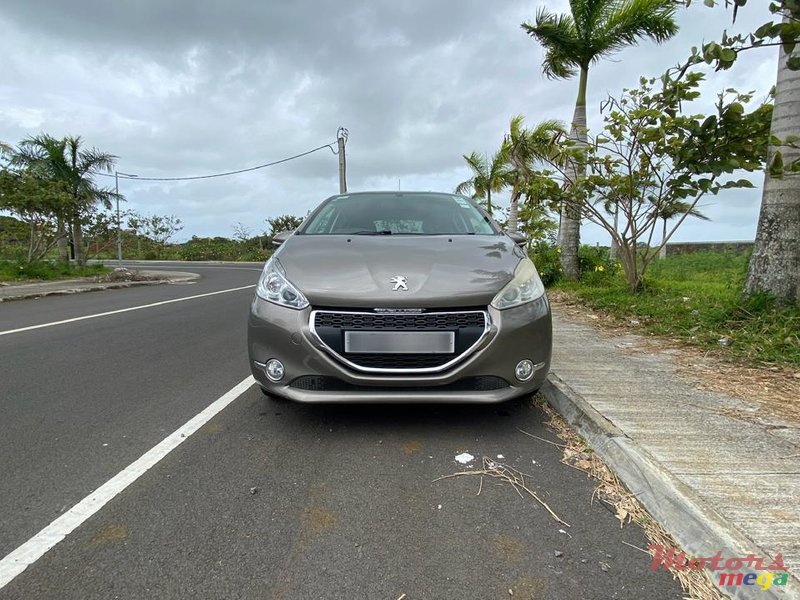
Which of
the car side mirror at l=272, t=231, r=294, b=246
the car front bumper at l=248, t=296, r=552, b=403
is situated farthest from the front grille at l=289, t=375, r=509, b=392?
the car side mirror at l=272, t=231, r=294, b=246

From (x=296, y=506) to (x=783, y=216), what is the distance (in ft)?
16.0

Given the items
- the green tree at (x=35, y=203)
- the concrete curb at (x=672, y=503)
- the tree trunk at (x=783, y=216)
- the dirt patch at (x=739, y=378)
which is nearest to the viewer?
the concrete curb at (x=672, y=503)

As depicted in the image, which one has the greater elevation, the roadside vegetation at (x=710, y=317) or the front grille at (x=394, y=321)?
the front grille at (x=394, y=321)

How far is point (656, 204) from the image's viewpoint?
22.1 feet

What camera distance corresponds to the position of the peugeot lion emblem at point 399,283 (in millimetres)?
2715

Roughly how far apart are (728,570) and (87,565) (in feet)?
7.47

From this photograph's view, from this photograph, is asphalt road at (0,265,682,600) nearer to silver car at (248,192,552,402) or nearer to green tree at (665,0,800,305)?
silver car at (248,192,552,402)

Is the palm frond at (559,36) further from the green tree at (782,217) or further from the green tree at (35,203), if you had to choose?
the green tree at (35,203)

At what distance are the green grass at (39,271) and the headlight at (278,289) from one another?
15468mm

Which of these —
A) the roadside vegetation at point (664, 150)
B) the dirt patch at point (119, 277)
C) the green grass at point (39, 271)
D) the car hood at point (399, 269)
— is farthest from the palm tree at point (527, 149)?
the green grass at point (39, 271)

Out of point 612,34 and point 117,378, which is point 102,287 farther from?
point 612,34

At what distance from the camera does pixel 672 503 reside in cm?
203

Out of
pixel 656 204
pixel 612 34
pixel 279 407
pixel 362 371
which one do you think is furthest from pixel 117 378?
pixel 612 34

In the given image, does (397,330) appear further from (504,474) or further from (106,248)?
(106,248)
